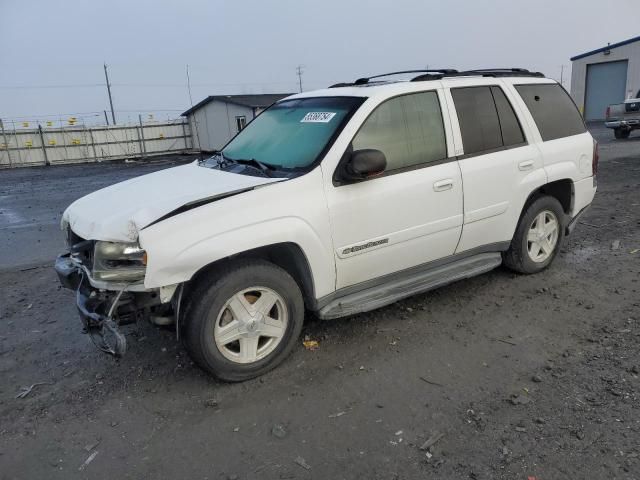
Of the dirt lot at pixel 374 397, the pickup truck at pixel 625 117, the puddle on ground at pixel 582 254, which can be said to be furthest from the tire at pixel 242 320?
the pickup truck at pixel 625 117

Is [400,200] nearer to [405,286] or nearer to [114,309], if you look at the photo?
[405,286]

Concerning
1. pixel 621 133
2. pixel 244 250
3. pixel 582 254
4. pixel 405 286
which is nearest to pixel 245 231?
pixel 244 250

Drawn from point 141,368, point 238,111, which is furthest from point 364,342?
point 238,111

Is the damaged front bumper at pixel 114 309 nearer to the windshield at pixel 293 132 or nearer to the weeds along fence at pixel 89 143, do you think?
the windshield at pixel 293 132

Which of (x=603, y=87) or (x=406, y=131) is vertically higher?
(x=406, y=131)

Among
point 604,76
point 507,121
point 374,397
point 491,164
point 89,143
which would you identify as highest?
point 604,76

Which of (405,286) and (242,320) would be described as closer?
(242,320)

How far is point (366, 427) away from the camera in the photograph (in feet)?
9.54

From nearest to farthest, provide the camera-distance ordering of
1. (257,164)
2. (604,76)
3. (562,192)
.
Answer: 1. (257,164)
2. (562,192)
3. (604,76)

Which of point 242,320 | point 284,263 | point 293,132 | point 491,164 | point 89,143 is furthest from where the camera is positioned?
point 89,143

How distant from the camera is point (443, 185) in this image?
4.03 metres

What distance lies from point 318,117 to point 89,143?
92.6 feet

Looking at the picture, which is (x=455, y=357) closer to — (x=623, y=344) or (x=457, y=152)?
(x=623, y=344)

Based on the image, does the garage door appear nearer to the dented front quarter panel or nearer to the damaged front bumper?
the dented front quarter panel
